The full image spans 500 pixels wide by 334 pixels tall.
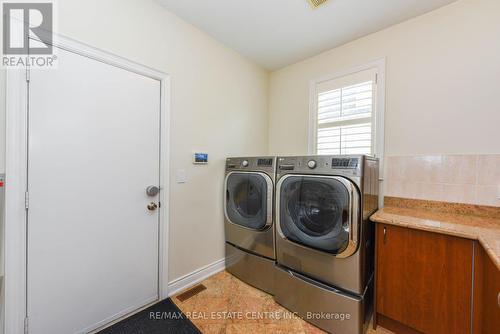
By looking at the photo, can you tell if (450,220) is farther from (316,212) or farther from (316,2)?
(316,2)

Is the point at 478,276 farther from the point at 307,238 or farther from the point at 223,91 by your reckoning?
the point at 223,91

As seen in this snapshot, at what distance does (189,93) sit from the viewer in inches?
77.7

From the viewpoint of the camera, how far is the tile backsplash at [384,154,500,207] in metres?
1.54

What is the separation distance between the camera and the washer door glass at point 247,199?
1.90 meters

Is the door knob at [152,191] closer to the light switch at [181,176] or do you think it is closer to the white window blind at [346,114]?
the light switch at [181,176]

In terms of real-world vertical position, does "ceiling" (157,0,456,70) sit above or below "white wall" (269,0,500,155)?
above

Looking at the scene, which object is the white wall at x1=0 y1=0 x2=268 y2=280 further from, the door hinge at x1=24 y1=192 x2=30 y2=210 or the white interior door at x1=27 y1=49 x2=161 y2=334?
the door hinge at x1=24 y1=192 x2=30 y2=210

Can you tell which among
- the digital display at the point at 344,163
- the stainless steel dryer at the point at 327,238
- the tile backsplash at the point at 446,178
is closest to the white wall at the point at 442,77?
the tile backsplash at the point at 446,178

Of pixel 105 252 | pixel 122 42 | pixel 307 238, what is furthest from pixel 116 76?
pixel 307 238

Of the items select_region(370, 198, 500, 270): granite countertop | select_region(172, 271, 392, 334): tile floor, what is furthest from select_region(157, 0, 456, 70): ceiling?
select_region(172, 271, 392, 334): tile floor

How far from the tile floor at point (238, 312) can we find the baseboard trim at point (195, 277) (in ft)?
0.25

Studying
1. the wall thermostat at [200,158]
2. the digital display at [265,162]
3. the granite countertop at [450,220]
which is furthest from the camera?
the wall thermostat at [200,158]
